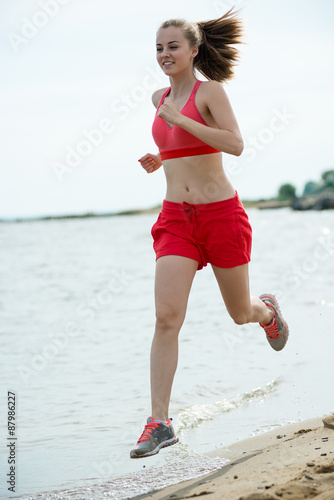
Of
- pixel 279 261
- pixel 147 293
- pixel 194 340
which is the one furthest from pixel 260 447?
pixel 279 261

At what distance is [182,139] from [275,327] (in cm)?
183

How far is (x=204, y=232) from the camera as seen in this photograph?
13.0 feet

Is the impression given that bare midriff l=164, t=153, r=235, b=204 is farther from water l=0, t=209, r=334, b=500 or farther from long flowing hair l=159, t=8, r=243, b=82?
water l=0, t=209, r=334, b=500

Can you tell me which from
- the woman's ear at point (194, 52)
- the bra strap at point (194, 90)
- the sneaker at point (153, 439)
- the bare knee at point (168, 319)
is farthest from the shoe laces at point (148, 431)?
the woman's ear at point (194, 52)

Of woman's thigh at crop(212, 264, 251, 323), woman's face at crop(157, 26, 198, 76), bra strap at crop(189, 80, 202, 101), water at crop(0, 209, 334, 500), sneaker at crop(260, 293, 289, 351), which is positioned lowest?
water at crop(0, 209, 334, 500)

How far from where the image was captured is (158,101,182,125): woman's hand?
3.68 m

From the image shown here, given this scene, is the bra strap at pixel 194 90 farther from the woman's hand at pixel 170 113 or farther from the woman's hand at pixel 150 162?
the woman's hand at pixel 150 162

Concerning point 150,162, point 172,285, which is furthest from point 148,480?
point 150,162

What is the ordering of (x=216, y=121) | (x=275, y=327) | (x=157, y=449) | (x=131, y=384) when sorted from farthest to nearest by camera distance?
(x=131, y=384) → (x=275, y=327) → (x=216, y=121) → (x=157, y=449)

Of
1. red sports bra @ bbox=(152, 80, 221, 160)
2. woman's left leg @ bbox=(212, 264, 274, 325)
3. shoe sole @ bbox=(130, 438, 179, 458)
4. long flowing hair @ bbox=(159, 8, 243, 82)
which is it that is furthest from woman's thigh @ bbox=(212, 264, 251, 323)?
long flowing hair @ bbox=(159, 8, 243, 82)

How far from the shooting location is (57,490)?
4031 millimetres

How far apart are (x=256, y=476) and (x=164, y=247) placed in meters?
1.34

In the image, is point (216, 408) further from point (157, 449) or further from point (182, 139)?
point (182, 139)

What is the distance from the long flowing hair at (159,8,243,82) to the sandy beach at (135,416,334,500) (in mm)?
2193
